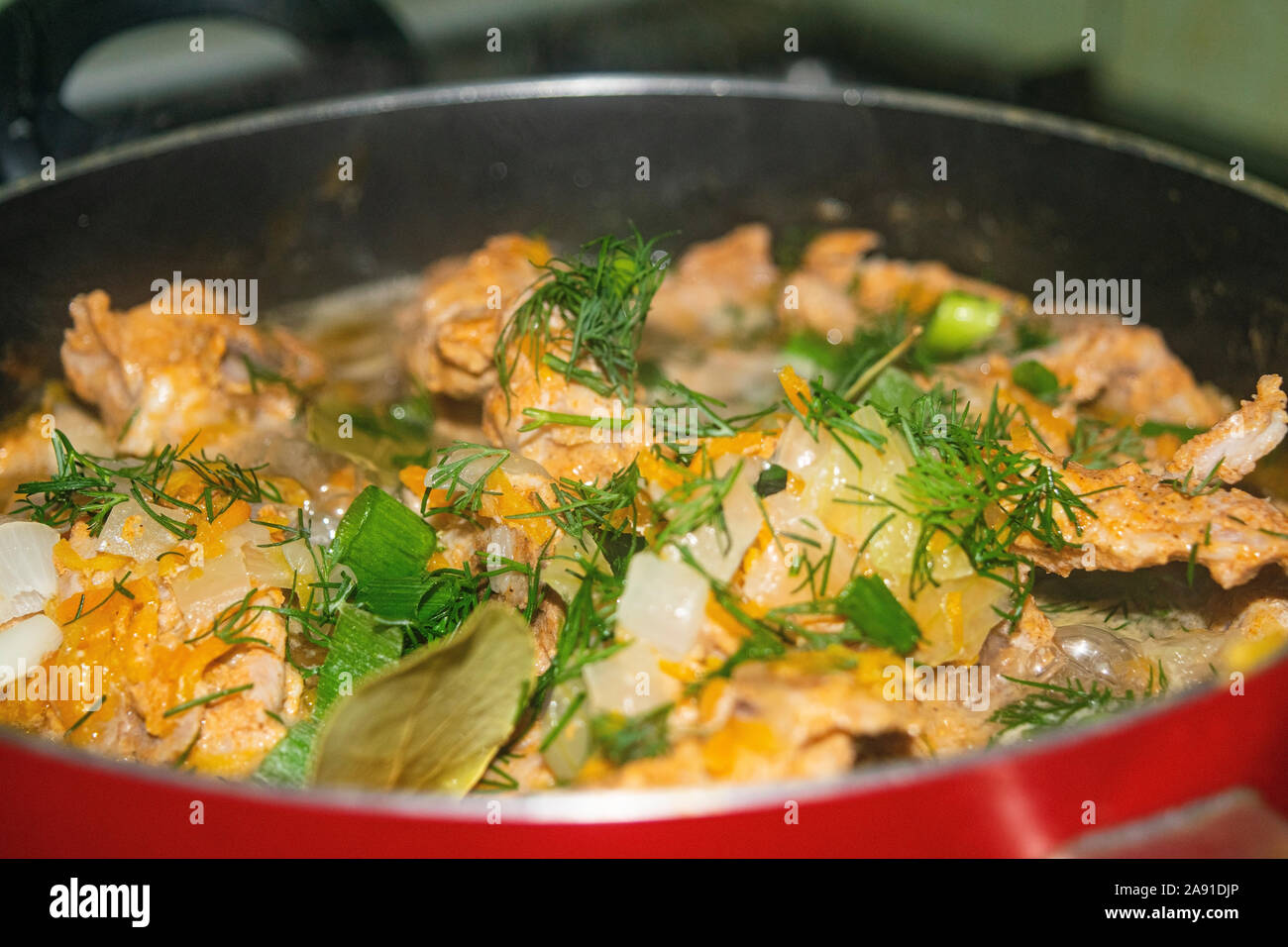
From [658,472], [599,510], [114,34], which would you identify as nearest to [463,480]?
[599,510]

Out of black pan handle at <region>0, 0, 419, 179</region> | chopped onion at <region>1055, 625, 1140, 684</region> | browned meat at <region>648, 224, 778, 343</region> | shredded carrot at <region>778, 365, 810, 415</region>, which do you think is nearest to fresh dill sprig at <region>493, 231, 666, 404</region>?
shredded carrot at <region>778, 365, 810, 415</region>

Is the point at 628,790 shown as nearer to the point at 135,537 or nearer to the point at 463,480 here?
the point at 463,480

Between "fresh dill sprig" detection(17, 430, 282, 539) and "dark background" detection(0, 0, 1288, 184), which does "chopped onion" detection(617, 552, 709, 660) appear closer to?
"fresh dill sprig" detection(17, 430, 282, 539)

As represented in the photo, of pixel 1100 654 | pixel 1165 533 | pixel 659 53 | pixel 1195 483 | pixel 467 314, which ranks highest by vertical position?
pixel 659 53

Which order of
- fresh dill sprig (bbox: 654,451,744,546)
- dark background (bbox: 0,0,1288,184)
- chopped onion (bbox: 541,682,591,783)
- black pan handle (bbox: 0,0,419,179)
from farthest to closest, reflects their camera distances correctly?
1. dark background (bbox: 0,0,1288,184)
2. black pan handle (bbox: 0,0,419,179)
3. fresh dill sprig (bbox: 654,451,744,546)
4. chopped onion (bbox: 541,682,591,783)

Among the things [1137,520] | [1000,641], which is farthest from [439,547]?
[1137,520]

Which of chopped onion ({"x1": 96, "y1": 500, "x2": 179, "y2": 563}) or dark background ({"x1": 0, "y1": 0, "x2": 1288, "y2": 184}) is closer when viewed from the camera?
chopped onion ({"x1": 96, "y1": 500, "x2": 179, "y2": 563})

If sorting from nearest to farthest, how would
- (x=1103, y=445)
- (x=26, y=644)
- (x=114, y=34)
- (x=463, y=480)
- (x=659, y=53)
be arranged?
(x=26, y=644), (x=463, y=480), (x=1103, y=445), (x=114, y=34), (x=659, y=53)
